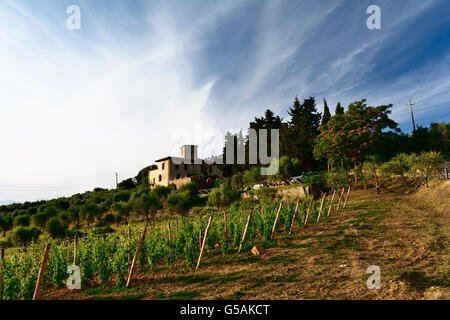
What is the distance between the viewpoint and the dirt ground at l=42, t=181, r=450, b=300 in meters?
4.51

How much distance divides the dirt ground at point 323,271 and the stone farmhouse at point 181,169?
34803 millimetres

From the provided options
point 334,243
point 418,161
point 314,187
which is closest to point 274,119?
point 314,187

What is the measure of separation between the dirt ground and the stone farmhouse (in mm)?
34803

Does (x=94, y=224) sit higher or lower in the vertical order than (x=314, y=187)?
lower

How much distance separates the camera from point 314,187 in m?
21.8

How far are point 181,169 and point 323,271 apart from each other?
44.6m

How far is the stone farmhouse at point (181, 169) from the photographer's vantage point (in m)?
46.4

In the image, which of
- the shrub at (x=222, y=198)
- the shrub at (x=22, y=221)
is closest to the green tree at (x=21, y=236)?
the shrub at (x=22, y=221)

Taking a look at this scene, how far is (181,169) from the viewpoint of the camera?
4859 centimetres

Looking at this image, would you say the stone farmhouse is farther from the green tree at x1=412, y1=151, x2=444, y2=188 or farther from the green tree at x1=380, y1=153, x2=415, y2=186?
the green tree at x1=412, y1=151, x2=444, y2=188

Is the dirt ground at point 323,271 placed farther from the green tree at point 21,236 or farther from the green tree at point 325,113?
the green tree at point 325,113

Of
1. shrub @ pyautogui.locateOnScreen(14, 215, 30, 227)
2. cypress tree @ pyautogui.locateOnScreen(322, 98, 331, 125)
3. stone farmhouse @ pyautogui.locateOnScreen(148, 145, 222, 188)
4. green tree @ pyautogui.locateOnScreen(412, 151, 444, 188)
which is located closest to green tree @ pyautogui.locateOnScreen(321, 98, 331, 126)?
cypress tree @ pyautogui.locateOnScreen(322, 98, 331, 125)
